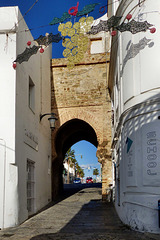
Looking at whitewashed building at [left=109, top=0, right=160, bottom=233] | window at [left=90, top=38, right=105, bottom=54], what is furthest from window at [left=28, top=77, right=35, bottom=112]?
window at [left=90, top=38, right=105, bottom=54]

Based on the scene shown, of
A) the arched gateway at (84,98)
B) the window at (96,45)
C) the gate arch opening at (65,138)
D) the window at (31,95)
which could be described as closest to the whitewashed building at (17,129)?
the window at (31,95)

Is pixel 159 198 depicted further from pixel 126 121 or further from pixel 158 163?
pixel 126 121

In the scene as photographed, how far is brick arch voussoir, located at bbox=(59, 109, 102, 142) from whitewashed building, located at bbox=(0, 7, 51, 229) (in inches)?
131

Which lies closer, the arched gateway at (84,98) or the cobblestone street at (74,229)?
the cobblestone street at (74,229)

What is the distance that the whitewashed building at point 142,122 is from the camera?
7.38m

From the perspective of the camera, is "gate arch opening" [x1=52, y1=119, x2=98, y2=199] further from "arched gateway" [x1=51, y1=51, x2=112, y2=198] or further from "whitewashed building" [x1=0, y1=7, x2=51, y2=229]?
"whitewashed building" [x1=0, y1=7, x2=51, y2=229]

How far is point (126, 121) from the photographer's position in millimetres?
8781

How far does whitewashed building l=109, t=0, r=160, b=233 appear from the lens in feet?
24.2

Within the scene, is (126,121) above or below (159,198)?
above

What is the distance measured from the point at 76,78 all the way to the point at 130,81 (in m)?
8.40

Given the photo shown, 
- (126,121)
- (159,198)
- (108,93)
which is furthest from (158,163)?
(108,93)

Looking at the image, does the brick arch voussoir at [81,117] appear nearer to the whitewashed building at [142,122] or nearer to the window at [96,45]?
the window at [96,45]

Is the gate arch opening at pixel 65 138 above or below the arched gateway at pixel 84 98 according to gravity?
below

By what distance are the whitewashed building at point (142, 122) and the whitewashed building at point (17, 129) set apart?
3.13 meters
